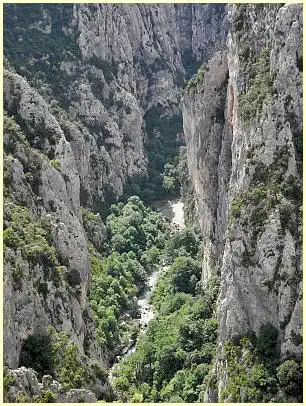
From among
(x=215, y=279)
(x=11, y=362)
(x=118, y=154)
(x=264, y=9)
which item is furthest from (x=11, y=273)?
(x=118, y=154)

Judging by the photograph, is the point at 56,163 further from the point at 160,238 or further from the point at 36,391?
the point at 160,238

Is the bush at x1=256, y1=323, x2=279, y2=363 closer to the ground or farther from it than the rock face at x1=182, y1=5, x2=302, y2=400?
closer to the ground

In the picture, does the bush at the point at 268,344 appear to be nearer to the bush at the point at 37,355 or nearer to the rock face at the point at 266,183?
the rock face at the point at 266,183

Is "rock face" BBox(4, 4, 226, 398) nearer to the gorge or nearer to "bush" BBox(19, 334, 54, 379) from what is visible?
the gorge

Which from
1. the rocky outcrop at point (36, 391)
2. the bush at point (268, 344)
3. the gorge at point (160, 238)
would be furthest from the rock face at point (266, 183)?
the rocky outcrop at point (36, 391)

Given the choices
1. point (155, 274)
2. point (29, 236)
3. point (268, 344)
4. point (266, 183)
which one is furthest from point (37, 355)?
point (155, 274)

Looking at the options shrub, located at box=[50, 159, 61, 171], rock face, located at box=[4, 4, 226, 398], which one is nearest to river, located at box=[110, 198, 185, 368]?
rock face, located at box=[4, 4, 226, 398]
